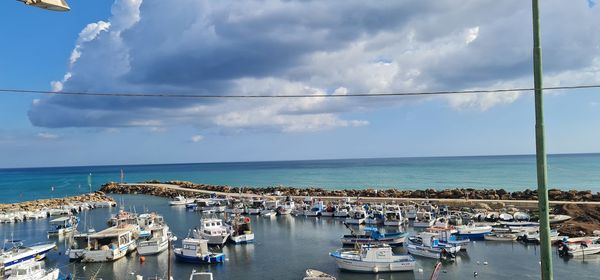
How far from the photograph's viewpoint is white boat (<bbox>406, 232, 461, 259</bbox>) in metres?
31.6

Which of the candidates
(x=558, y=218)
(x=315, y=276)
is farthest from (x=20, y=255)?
(x=558, y=218)

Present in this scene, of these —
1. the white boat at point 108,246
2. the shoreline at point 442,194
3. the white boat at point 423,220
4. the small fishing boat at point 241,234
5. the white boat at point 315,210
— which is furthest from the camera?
the white boat at point 315,210

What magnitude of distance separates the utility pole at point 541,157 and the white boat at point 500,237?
36.5 metres

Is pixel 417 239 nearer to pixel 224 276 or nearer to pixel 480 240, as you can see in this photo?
pixel 480 240

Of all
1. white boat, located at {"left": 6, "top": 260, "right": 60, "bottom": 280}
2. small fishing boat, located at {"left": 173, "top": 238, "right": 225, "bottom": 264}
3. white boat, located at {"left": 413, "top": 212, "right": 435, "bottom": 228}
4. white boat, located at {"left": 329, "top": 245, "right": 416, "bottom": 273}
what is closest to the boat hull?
white boat, located at {"left": 329, "top": 245, "right": 416, "bottom": 273}

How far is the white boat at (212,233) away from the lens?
37219mm

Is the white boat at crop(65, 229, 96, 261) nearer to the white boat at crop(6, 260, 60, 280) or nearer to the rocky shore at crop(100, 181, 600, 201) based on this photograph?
the white boat at crop(6, 260, 60, 280)

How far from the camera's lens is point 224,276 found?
27.9 metres

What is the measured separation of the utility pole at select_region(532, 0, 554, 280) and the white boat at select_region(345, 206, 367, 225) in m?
44.9

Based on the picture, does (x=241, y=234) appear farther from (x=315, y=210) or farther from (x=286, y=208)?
(x=286, y=208)

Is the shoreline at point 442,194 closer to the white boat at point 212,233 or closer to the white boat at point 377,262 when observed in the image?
the white boat at point 212,233

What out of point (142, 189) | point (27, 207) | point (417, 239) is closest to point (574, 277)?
point (417, 239)

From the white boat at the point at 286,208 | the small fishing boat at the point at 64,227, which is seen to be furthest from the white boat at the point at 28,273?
the white boat at the point at 286,208

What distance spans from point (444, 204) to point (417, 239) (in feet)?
81.7
